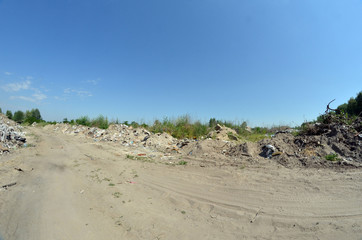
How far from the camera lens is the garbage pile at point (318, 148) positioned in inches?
163

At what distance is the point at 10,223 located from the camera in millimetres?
2072

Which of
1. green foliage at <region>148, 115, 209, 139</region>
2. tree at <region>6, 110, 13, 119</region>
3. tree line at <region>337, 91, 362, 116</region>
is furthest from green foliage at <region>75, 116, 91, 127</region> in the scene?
tree at <region>6, 110, 13, 119</region>

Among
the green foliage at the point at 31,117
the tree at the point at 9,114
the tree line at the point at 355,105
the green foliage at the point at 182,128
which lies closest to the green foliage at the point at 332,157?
the green foliage at the point at 182,128

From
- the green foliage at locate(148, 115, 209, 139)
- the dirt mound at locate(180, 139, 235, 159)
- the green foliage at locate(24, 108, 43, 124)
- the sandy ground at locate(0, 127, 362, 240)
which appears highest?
the green foliage at locate(24, 108, 43, 124)

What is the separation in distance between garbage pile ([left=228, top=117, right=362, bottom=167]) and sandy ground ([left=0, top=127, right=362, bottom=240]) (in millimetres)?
629

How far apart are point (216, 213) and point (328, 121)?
6203mm

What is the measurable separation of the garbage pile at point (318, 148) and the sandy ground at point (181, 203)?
2.06 ft

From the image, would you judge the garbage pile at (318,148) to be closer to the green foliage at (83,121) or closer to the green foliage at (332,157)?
the green foliage at (332,157)

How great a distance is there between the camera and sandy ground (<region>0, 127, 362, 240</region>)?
194cm

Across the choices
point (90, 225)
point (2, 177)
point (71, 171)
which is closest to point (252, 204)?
point (90, 225)

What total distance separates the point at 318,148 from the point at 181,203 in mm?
4456

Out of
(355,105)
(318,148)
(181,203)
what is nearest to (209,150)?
(318,148)

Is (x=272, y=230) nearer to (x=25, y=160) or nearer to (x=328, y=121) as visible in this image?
(x=328, y=121)

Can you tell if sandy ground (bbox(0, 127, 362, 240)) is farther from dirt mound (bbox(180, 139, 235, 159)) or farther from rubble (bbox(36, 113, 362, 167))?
dirt mound (bbox(180, 139, 235, 159))
